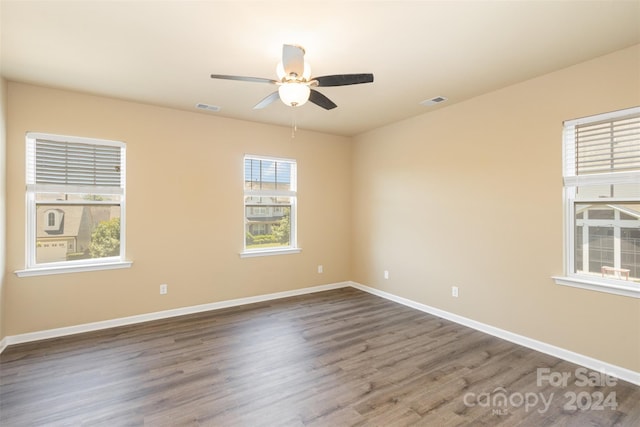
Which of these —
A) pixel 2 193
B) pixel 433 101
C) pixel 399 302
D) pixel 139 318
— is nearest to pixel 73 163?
pixel 2 193

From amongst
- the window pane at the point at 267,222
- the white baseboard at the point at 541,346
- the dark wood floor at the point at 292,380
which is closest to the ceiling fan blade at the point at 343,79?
the dark wood floor at the point at 292,380

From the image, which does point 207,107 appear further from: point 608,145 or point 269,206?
point 608,145

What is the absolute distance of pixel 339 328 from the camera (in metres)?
3.67

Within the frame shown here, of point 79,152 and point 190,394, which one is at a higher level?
point 79,152

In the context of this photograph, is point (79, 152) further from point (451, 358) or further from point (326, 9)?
point (451, 358)

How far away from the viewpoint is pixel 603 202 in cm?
276

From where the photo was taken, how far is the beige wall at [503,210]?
268 cm

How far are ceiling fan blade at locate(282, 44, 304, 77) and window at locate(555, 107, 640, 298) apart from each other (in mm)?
2633

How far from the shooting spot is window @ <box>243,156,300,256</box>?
15.5 feet

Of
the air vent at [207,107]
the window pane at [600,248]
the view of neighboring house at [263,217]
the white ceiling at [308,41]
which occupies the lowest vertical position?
the window pane at [600,248]

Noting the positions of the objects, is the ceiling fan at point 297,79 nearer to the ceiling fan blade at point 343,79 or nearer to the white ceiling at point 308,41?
the ceiling fan blade at point 343,79

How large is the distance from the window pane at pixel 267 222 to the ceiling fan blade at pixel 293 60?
2.77 metres

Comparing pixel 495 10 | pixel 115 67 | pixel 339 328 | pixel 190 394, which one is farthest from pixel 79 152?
pixel 495 10

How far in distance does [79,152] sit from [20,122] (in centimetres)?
55
